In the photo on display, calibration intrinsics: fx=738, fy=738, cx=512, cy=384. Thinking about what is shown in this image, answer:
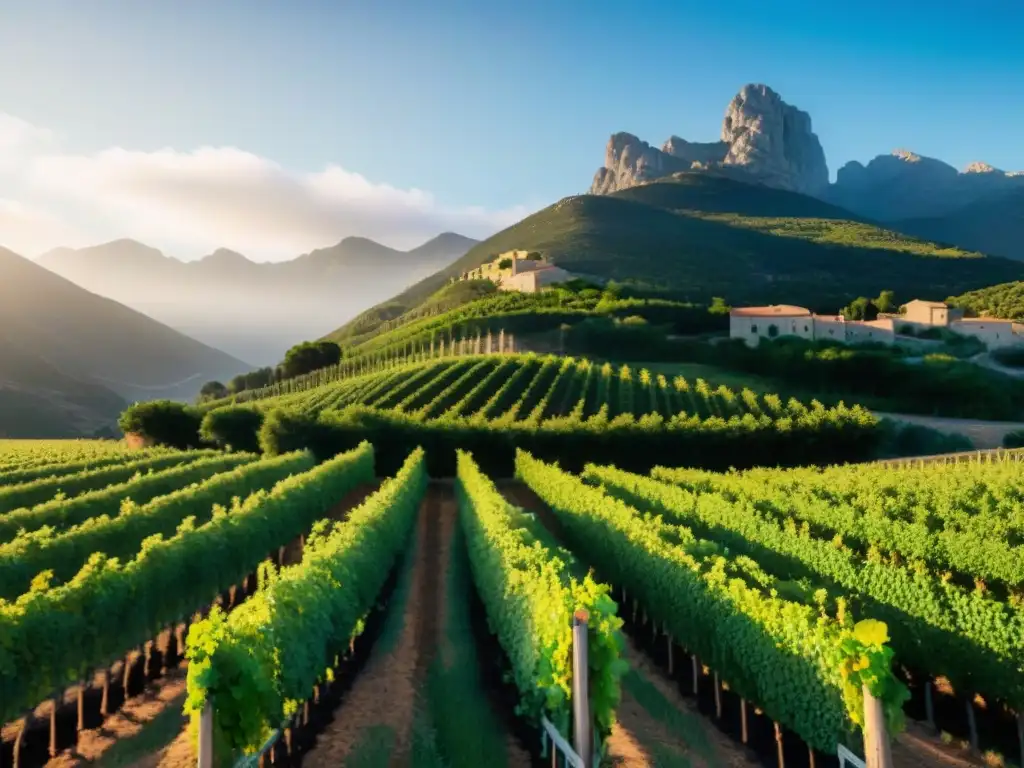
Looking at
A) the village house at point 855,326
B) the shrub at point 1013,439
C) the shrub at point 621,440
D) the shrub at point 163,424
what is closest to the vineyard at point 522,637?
the shrub at point 621,440

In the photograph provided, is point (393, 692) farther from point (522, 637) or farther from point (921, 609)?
point (921, 609)

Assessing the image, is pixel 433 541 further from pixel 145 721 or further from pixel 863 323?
pixel 863 323

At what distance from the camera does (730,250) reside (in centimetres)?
12825

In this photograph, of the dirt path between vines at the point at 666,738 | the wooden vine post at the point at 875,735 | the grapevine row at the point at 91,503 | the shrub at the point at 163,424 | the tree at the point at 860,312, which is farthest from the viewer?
the tree at the point at 860,312

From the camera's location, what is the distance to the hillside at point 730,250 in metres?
107

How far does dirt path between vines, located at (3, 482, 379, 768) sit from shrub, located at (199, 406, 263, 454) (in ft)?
103

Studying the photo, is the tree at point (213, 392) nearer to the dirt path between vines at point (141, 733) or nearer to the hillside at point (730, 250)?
the hillside at point (730, 250)

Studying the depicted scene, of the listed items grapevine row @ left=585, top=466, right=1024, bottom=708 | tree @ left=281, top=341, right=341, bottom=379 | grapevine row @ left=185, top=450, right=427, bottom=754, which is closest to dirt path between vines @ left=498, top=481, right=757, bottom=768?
grapevine row @ left=585, top=466, right=1024, bottom=708

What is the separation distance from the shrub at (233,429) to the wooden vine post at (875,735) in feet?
131

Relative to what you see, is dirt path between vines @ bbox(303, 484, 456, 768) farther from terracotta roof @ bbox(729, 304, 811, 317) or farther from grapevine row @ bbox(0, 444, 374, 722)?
terracotta roof @ bbox(729, 304, 811, 317)

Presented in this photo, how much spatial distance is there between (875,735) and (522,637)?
4.23m

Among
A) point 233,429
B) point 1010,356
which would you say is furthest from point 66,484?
point 1010,356

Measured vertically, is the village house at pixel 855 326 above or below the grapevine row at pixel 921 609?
above

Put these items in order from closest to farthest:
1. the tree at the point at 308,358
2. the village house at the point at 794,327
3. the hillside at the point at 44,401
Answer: the village house at the point at 794,327, the tree at the point at 308,358, the hillside at the point at 44,401
